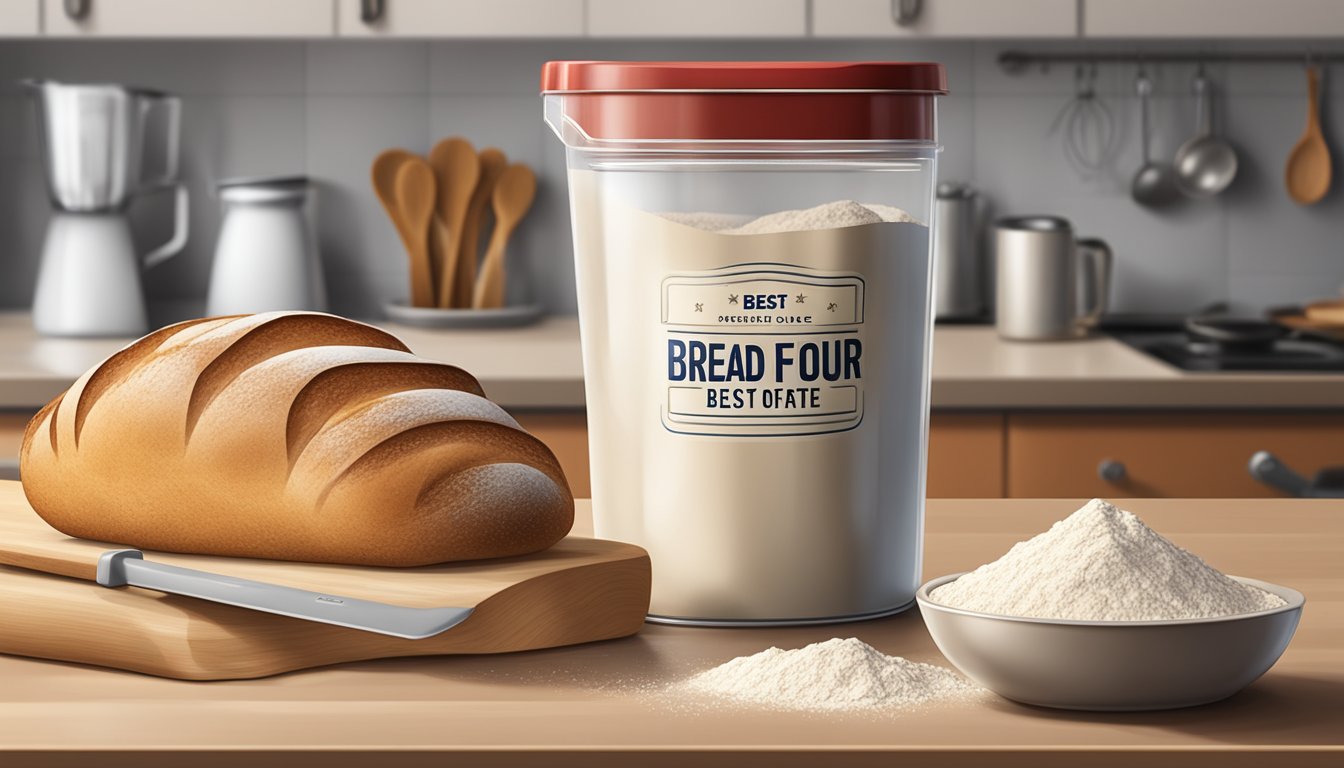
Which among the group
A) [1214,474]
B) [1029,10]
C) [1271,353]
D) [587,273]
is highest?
[1029,10]

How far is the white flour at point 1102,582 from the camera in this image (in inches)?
21.3

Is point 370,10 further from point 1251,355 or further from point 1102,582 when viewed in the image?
point 1102,582

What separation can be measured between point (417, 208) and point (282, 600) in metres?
2.00

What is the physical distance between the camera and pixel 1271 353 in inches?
85.0

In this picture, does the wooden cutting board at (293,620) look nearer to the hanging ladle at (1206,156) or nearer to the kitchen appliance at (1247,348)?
the kitchen appliance at (1247,348)

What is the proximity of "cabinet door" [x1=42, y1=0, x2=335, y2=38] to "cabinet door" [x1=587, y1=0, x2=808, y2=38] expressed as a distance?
0.41 m

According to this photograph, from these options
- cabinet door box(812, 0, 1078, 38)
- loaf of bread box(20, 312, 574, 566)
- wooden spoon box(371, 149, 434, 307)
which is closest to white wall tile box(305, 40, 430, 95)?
wooden spoon box(371, 149, 434, 307)

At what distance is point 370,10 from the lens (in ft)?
7.54

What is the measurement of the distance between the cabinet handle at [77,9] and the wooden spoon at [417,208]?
52 cm

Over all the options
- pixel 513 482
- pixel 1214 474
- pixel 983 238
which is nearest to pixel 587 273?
pixel 513 482

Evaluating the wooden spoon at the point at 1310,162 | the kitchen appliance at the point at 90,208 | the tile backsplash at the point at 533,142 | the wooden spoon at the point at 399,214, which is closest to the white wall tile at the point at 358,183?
the tile backsplash at the point at 533,142

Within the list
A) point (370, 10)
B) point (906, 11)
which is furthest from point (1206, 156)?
point (370, 10)

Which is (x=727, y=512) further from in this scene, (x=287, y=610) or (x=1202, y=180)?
(x=1202, y=180)

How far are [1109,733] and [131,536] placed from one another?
41 centimetres
